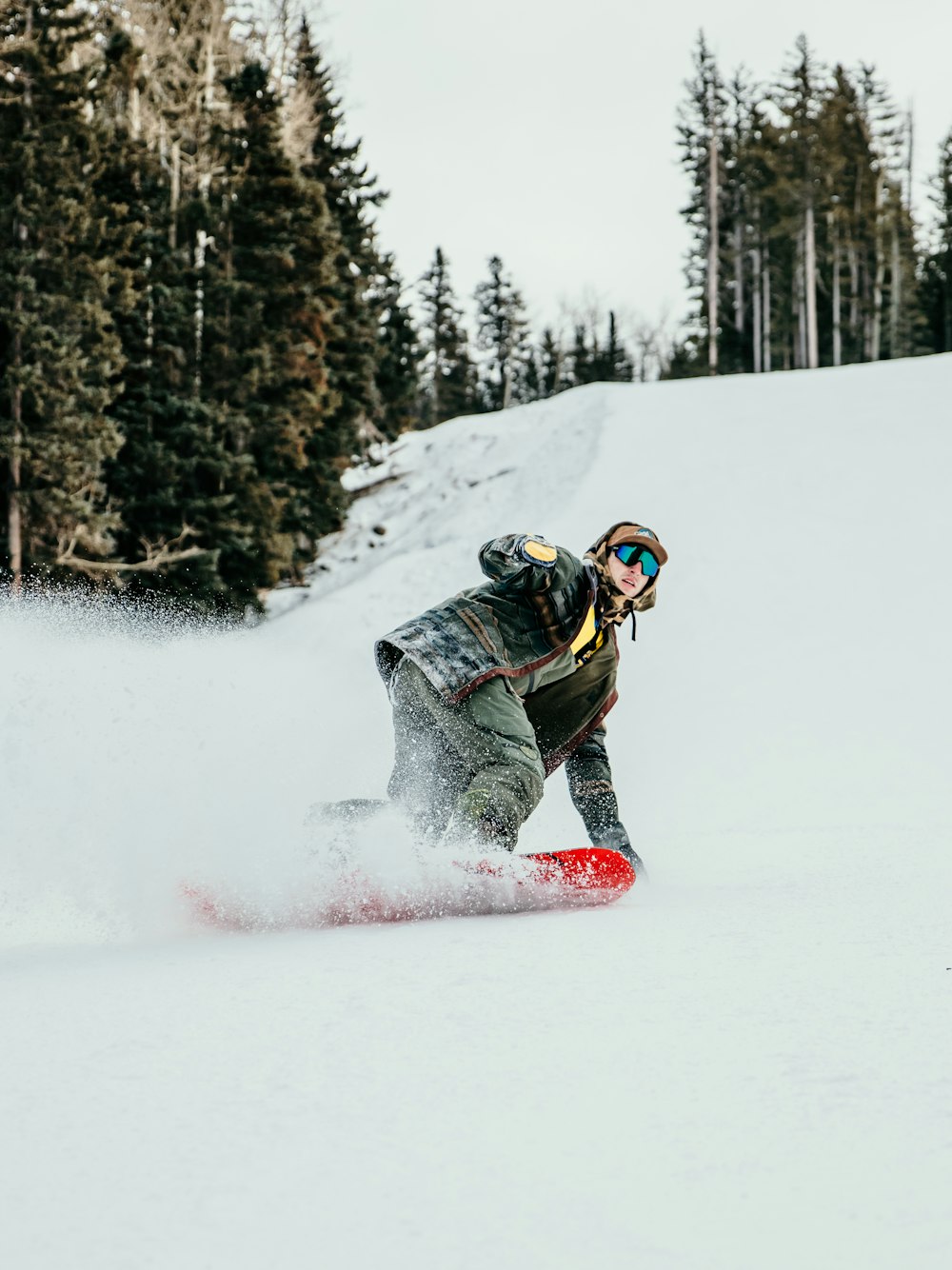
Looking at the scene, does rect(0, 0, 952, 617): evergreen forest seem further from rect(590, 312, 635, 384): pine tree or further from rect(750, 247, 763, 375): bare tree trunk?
rect(590, 312, 635, 384): pine tree

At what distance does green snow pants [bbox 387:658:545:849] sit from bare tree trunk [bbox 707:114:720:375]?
37.4 metres

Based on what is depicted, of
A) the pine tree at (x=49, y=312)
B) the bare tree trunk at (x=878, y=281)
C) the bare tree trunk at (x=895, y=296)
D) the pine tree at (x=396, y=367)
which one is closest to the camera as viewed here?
the pine tree at (x=49, y=312)

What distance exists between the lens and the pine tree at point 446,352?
52.8 m

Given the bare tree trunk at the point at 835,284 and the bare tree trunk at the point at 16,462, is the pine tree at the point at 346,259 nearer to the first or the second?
the bare tree trunk at the point at 16,462

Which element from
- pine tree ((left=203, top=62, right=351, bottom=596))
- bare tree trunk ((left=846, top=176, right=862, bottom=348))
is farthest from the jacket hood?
bare tree trunk ((left=846, top=176, right=862, bottom=348))

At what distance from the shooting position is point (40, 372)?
16.1 m

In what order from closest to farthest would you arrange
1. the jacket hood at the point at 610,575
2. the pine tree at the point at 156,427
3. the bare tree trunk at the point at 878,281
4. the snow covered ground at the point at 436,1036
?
the snow covered ground at the point at 436,1036
the jacket hood at the point at 610,575
the pine tree at the point at 156,427
the bare tree trunk at the point at 878,281

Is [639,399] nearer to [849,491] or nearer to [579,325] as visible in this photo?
[849,491]

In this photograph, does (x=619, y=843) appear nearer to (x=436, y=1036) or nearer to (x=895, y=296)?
(x=436, y=1036)

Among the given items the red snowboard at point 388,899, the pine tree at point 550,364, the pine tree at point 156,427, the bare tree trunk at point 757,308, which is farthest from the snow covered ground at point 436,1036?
the pine tree at point 550,364

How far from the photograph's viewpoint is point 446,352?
53438 millimetres

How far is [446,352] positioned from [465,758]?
51.4 m

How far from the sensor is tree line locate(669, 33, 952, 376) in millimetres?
45188

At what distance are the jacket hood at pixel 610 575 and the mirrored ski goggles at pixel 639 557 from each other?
1 centimetres
